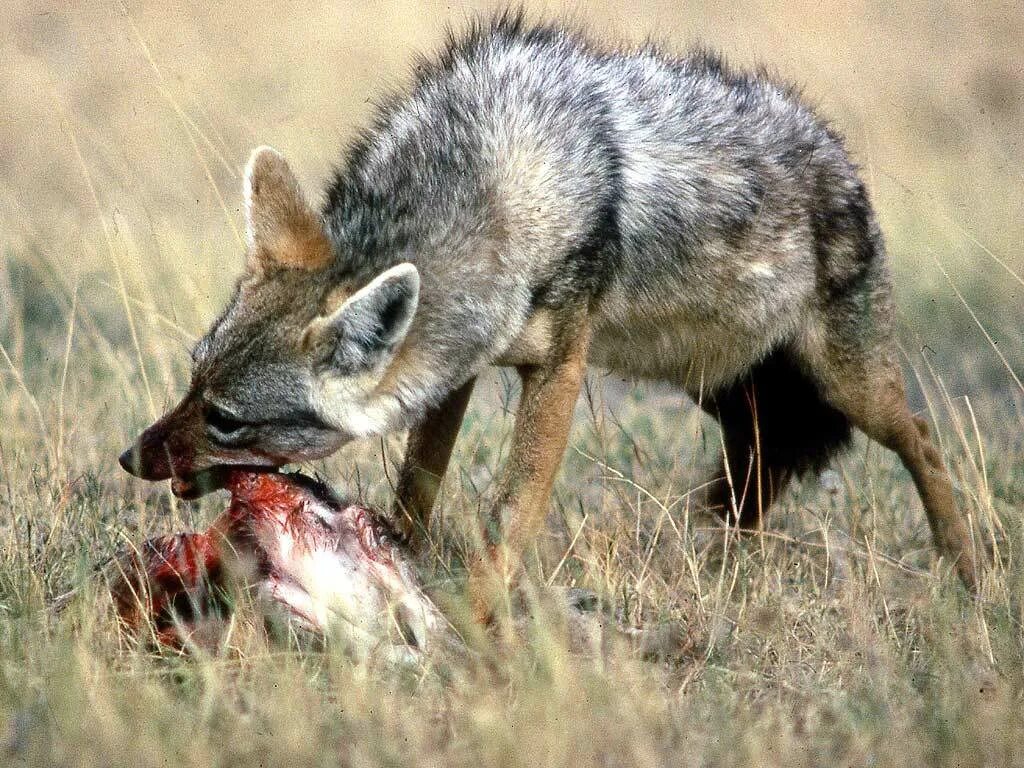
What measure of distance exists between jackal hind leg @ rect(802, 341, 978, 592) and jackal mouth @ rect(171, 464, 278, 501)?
2.61 m

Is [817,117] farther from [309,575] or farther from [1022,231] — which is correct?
[1022,231]

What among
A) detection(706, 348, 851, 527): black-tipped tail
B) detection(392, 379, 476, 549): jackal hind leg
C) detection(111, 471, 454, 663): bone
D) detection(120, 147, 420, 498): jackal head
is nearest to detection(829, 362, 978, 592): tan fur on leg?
detection(706, 348, 851, 527): black-tipped tail

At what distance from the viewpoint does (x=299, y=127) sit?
11.6 m

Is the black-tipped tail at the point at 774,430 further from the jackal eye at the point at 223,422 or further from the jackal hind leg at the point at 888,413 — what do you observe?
the jackal eye at the point at 223,422

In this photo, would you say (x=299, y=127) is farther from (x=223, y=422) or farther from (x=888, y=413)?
(x=223, y=422)

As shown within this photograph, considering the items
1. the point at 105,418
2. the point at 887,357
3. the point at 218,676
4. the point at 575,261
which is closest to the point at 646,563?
the point at 575,261

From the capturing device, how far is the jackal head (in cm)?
435

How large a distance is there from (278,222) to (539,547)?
1635 millimetres

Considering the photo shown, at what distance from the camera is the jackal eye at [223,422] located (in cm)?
442

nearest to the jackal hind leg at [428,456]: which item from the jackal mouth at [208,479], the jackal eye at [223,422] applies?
the jackal mouth at [208,479]

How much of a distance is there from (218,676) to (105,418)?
2992mm

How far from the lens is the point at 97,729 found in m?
3.18

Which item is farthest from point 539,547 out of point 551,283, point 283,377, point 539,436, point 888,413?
point 888,413

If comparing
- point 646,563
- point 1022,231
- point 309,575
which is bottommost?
point 1022,231
